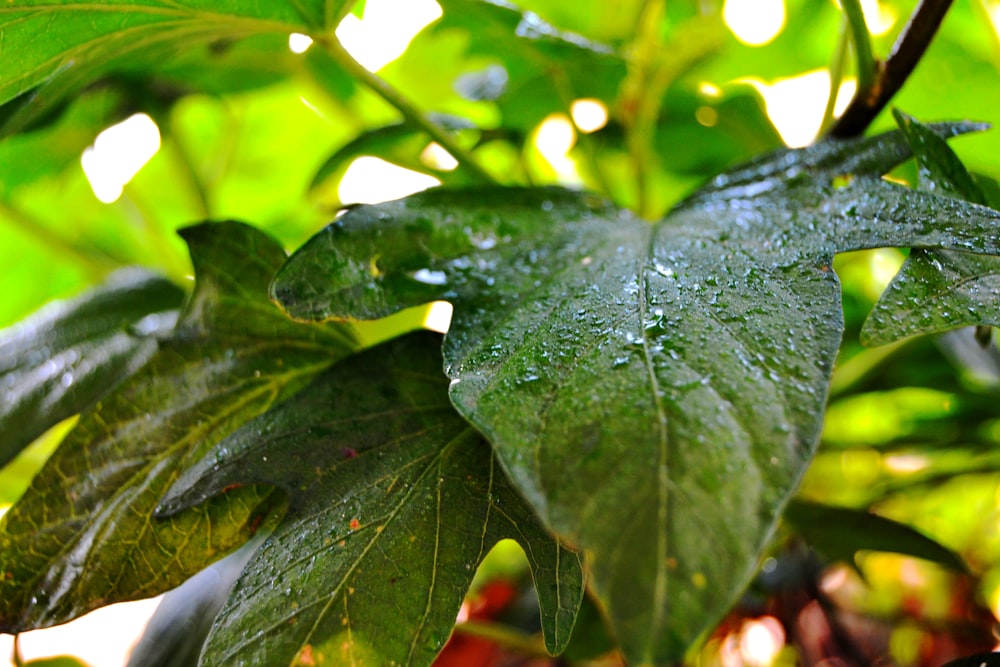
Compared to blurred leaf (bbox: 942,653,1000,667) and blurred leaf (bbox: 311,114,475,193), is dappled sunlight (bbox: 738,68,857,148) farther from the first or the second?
blurred leaf (bbox: 942,653,1000,667)

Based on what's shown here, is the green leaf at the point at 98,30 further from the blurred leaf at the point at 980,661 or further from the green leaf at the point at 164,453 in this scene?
the blurred leaf at the point at 980,661

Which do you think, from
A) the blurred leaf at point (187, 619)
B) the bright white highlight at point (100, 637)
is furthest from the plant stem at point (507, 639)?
the bright white highlight at point (100, 637)

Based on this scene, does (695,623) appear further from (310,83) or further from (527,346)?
(310,83)

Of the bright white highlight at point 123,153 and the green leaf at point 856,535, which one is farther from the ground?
the bright white highlight at point 123,153

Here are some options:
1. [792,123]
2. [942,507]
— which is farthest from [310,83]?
[942,507]

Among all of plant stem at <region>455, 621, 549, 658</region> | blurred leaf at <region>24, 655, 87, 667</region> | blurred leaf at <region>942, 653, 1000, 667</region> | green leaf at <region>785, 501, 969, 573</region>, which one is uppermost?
blurred leaf at <region>24, 655, 87, 667</region>

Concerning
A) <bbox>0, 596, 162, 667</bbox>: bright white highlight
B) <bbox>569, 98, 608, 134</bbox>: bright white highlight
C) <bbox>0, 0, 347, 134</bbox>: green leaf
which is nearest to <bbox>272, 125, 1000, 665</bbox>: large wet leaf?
<bbox>0, 0, 347, 134</bbox>: green leaf

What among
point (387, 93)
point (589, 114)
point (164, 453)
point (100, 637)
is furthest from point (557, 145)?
point (100, 637)
